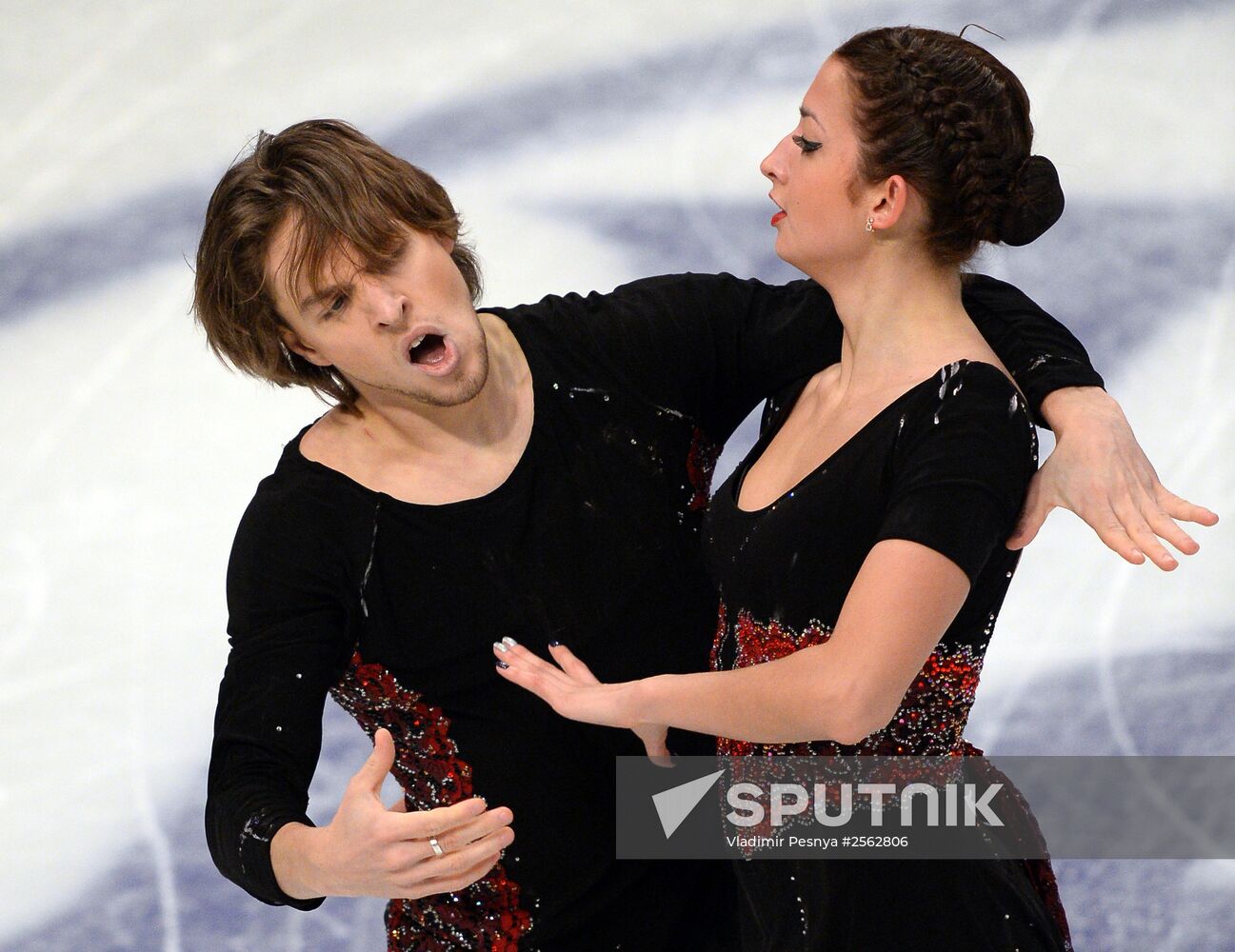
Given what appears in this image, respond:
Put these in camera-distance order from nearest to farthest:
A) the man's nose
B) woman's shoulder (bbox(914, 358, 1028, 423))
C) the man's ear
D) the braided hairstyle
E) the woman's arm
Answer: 1. the woman's arm
2. woman's shoulder (bbox(914, 358, 1028, 423))
3. the braided hairstyle
4. the man's nose
5. the man's ear

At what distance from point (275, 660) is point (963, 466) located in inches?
38.0

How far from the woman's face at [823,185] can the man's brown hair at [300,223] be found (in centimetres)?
55

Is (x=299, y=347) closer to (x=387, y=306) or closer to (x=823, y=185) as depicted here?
(x=387, y=306)

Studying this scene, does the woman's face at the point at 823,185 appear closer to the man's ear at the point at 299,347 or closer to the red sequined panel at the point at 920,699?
the red sequined panel at the point at 920,699

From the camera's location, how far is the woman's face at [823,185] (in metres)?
1.92

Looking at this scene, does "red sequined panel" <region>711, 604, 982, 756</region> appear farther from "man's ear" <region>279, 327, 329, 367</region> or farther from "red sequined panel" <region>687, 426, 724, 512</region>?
"man's ear" <region>279, 327, 329, 367</region>

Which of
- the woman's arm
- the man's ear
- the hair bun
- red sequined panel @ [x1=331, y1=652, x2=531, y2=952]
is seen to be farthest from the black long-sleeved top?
the woman's arm

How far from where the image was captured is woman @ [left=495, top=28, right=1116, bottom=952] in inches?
67.2

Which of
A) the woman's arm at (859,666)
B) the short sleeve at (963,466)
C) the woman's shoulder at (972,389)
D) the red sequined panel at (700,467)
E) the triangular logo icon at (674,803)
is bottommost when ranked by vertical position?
the woman's arm at (859,666)

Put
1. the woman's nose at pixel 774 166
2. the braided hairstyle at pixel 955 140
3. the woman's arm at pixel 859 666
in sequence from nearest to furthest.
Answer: the woman's arm at pixel 859 666 < the braided hairstyle at pixel 955 140 < the woman's nose at pixel 774 166

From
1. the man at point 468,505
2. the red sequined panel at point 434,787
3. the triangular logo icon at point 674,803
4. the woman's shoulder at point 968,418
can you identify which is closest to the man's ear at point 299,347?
the man at point 468,505

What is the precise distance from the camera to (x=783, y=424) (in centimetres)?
213

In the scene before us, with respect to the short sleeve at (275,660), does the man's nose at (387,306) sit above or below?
above

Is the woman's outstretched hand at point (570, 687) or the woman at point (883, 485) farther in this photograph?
the woman's outstretched hand at point (570, 687)
